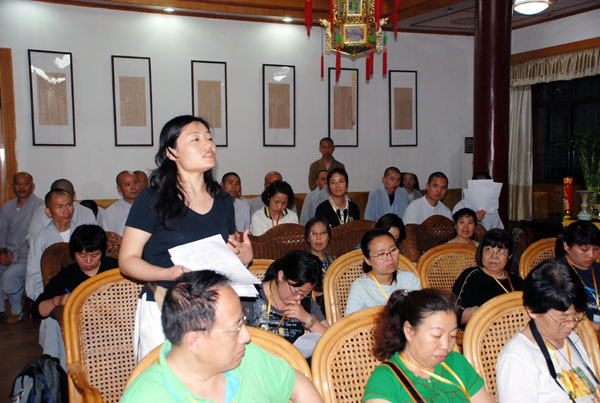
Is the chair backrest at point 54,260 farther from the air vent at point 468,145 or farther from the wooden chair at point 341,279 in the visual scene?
the air vent at point 468,145

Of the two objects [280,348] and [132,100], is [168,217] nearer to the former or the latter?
[280,348]

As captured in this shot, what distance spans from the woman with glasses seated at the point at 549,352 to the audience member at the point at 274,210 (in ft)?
10.1

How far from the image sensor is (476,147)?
609cm

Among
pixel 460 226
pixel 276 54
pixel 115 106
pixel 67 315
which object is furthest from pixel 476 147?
pixel 67 315

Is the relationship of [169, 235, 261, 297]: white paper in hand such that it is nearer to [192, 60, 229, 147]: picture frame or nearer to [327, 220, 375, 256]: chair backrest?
[327, 220, 375, 256]: chair backrest

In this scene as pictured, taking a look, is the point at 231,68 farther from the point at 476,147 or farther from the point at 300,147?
the point at 476,147

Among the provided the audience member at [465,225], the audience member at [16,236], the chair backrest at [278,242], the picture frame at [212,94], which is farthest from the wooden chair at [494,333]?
the picture frame at [212,94]

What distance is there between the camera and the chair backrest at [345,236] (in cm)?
391

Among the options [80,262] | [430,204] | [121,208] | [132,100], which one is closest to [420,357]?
[80,262]

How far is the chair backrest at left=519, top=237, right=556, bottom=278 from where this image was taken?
3237 mm

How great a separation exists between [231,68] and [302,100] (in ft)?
3.87

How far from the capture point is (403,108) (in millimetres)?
8875

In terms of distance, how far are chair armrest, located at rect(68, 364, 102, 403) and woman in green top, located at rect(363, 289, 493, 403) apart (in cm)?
88

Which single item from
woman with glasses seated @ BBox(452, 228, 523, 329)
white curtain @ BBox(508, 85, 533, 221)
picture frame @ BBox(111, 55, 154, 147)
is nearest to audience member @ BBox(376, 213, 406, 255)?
woman with glasses seated @ BBox(452, 228, 523, 329)
